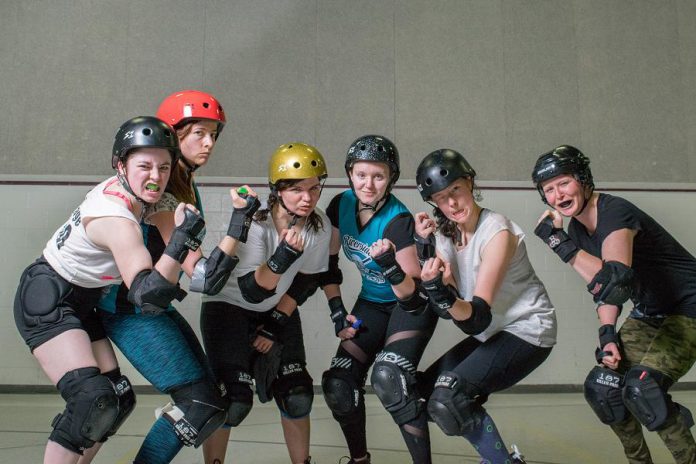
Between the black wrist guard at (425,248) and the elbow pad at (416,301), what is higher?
the black wrist guard at (425,248)

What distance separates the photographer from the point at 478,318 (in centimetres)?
279

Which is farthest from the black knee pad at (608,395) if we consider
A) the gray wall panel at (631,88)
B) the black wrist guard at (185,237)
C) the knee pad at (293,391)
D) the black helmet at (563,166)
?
the gray wall panel at (631,88)

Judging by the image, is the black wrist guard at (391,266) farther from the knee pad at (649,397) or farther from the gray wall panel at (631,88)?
the gray wall panel at (631,88)

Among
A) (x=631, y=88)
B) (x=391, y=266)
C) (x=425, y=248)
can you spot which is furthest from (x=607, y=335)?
(x=631, y=88)

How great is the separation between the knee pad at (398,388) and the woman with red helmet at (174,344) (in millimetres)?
779

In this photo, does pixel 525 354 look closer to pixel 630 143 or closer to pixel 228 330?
pixel 228 330

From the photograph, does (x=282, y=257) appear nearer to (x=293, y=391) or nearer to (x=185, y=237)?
(x=185, y=237)

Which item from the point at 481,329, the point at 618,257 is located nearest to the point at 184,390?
the point at 481,329

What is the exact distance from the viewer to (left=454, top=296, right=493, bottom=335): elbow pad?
2783 mm

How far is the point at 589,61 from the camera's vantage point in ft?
21.3

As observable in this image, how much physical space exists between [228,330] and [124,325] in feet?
1.78

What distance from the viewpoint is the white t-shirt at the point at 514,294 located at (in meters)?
2.95

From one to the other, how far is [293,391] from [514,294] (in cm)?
126

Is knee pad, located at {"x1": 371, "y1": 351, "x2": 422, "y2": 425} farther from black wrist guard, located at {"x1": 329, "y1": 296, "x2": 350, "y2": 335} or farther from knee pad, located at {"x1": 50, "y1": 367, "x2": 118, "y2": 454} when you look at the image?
knee pad, located at {"x1": 50, "y1": 367, "x2": 118, "y2": 454}
